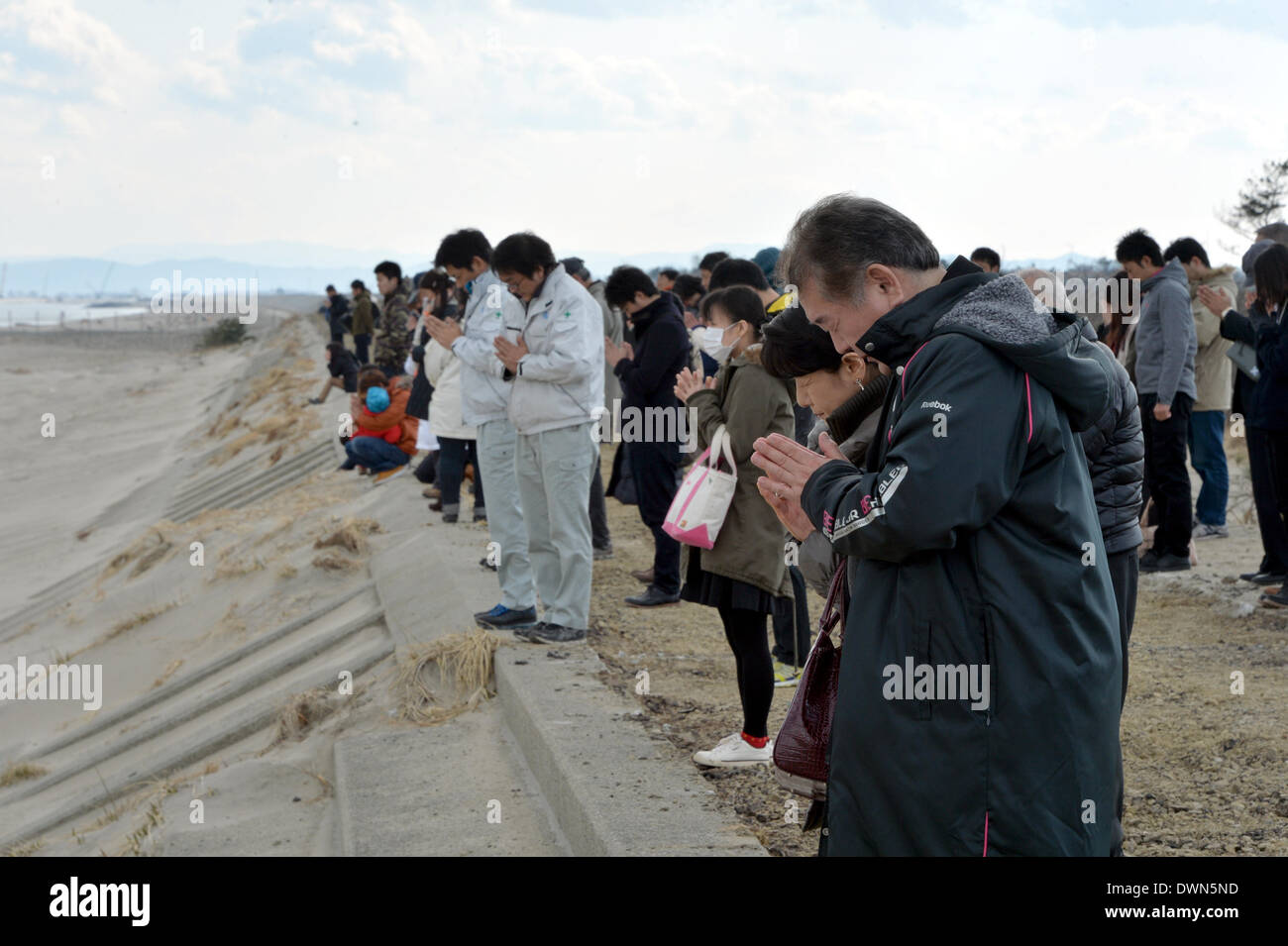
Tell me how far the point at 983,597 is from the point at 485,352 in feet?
14.9

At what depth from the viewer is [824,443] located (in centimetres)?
271

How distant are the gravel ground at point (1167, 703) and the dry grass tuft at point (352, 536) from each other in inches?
81.7

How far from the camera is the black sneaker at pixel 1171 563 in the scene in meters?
8.07

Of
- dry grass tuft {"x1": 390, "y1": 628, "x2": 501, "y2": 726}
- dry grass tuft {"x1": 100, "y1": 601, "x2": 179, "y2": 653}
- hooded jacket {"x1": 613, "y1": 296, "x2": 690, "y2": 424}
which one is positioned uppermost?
hooded jacket {"x1": 613, "y1": 296, "x2": 690, "y2": 424}

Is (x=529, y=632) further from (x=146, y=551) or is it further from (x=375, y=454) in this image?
(x=146, y=551)

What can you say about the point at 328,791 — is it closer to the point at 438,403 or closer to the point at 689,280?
the point at 438,403

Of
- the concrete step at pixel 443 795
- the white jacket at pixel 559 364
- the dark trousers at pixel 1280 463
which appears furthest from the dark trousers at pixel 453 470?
the dark trousers at pixel 1280 463

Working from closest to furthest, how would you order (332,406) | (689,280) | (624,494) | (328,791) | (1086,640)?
(1086,640)
(328,791)
(624,494)
(689,280)
(332,406)

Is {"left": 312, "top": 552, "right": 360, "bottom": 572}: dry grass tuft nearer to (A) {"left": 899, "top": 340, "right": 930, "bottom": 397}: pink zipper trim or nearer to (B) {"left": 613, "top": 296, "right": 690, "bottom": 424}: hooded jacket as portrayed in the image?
(B) {"left": 613, "top": 296, "right": 690, "bottom": 424}: hooded jacket

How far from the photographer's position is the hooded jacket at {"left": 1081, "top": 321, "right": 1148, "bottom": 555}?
12.4 feet

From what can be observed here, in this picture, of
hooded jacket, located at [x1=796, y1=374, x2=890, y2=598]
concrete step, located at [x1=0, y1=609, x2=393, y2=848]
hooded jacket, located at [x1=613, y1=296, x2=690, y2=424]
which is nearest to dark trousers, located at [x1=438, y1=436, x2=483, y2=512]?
concrete step, located at [x1=0, y1=609, x2=393, y2=848]

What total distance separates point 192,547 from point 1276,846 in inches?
395
